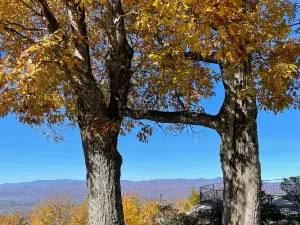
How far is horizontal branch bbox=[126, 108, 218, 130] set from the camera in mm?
13453

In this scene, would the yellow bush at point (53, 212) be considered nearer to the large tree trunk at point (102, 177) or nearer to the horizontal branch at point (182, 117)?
the horizontal branch at point (182, 117)

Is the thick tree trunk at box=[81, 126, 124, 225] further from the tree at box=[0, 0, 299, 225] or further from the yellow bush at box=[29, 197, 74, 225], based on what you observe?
the yellow bush at box=[29, 197, 74, 225]

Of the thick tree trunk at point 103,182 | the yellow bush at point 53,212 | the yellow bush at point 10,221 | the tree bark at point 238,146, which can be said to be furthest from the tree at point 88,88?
the yellow bush at point 53,212

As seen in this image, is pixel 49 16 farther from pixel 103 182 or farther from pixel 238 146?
pixel 238 146

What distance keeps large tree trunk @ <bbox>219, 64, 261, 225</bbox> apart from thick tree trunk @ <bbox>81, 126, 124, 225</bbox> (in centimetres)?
471

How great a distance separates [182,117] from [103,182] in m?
5.30

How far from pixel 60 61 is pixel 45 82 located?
0.66m

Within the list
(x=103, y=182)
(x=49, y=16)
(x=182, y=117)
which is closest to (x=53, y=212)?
(x=182, y=117)

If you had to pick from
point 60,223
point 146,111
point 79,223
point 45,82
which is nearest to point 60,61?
point 45,82

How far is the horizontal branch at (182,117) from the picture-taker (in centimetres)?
1345

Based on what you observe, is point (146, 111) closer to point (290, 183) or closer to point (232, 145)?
point (232, 145)

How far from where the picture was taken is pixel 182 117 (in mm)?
13680

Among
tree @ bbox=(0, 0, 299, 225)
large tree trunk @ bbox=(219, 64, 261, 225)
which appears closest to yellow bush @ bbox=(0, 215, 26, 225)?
tree @ bbox=(0, 0, 299, 225)

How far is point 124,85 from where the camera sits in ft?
33.1
